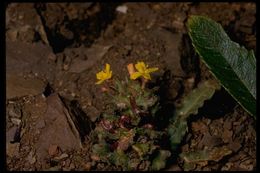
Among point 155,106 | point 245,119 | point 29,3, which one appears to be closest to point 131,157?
point 155,106

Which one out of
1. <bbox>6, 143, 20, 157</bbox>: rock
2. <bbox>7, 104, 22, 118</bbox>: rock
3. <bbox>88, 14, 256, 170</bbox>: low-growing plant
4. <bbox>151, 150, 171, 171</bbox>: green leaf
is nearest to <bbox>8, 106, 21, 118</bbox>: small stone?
<bbox>7, 104, 22, 118</bbox>: rock

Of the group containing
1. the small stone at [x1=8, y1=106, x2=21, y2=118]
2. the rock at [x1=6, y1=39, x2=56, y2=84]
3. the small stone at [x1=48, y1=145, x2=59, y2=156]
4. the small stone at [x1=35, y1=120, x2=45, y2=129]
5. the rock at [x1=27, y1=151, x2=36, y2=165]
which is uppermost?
the rock at [x1=6, y1=39, x2=56, y2=84]

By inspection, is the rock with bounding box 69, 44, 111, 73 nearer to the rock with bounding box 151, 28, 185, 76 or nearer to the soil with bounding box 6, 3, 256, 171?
the soil with bounding box 6, 3, 256, 171

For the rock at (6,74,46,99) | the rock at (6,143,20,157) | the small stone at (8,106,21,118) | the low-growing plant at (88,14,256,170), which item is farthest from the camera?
the rock at (6,74,46,99)

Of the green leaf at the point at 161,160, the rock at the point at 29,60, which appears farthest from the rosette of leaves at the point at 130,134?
the rock at the point at 29,60

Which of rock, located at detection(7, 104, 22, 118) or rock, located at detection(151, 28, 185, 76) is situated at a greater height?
rock, located at detection(151, 28, 185, 76)

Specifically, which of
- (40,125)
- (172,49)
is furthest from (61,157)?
(172,49)
